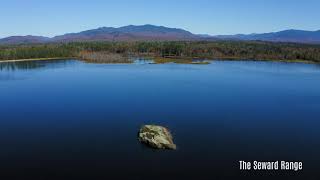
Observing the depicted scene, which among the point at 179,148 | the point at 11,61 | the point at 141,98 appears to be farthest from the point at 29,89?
the point at 11,61

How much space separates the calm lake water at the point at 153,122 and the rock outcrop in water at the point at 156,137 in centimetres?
53

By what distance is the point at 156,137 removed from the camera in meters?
23.0

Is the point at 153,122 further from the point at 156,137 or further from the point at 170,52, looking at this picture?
the point at 170,52

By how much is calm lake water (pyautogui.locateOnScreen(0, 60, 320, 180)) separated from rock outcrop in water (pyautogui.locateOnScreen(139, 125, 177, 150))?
1.73 feet

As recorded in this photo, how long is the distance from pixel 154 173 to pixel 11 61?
78608mm

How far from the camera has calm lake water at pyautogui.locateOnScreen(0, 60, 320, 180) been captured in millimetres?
19156

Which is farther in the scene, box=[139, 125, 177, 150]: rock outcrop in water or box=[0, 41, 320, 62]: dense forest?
box=[0, 41, 320, 62]: dense forest

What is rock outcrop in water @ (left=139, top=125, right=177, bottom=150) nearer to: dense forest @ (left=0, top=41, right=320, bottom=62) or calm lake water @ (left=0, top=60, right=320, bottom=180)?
calm lake water @ (left=0, top=60, right=320, bottom=180)

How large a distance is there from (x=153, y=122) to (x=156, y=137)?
529 centimetres

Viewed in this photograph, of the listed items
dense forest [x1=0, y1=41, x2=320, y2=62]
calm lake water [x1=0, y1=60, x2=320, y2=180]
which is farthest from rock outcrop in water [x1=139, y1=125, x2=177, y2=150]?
dense forest [x1=0, y1=41, x2=320, y2=62]

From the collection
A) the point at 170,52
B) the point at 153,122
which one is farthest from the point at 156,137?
the point at 170,52

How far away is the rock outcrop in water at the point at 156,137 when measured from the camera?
73.4 feet

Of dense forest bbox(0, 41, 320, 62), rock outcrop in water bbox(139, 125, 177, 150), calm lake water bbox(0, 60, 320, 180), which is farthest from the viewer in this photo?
dense forest bbox(0, 41, 320, 62)

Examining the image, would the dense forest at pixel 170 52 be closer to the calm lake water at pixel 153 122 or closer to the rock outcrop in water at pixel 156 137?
the calm lake water at pixel 153 122
